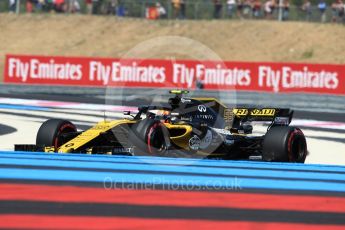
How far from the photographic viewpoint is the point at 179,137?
37.8 ft

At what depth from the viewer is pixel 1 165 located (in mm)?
9648

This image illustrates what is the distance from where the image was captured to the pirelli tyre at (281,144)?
38.0 feet

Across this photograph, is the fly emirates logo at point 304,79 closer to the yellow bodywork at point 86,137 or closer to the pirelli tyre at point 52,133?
the pirelli tyre at point 52,133

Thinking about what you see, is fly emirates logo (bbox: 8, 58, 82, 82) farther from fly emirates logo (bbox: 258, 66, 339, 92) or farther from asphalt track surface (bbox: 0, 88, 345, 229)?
asphalt track surface (bbox: 0, 88, 345, 229)

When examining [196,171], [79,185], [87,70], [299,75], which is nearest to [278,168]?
[196,171]

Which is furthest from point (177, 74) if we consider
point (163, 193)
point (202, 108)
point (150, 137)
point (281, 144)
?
point (163, 193)

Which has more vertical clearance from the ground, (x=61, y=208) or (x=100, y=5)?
(x=100, y=5)

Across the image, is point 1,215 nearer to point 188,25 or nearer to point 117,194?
point 117,194

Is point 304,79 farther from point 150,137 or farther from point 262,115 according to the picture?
point 150,137

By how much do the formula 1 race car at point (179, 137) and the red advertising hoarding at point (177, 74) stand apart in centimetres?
1674

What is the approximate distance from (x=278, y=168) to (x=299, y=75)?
64.4 ft

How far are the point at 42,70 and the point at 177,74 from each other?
559cm

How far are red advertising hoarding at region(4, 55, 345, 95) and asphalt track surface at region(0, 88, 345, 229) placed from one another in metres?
18.5

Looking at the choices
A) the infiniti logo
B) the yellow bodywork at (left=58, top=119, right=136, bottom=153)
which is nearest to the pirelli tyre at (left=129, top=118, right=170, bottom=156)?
the yellow bodywork at (left=58, top=119, right=136, bottom=153)
